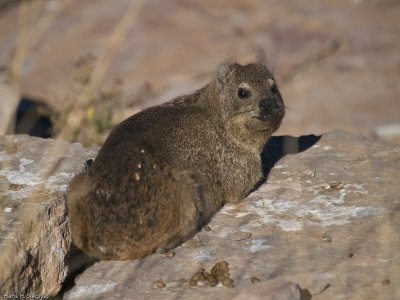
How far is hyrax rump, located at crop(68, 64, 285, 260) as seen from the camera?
16.4ft

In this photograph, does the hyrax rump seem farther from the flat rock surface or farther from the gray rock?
the gray rock

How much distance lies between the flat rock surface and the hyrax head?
51 centimetres

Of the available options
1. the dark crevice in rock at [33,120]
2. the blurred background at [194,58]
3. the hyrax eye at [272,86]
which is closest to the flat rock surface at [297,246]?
the hyrax eye at [272,86]

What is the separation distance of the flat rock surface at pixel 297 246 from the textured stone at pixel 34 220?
22 centimetres

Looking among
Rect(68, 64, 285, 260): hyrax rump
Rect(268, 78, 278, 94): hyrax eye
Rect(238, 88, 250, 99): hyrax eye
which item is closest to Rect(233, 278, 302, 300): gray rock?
Rect(68, 64, 285, 260): hyrax rump

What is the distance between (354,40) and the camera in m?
12.6

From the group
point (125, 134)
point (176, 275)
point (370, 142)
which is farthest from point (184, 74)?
point (176, 275)

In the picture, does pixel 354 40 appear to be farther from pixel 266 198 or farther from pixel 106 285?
pixel 106 285

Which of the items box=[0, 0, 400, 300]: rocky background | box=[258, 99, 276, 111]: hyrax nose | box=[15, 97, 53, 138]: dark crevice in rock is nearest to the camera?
box=[0, 0, 400, 300]: rocky background

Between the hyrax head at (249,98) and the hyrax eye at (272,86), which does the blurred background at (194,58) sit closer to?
the hyrax head at (249,98)

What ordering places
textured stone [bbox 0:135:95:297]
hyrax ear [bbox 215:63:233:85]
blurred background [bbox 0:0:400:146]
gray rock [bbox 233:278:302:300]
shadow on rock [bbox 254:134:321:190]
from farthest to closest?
blurred background [bbox 0:0:400:146] < shadow on rock [bbox 254:134:321:190] < hyrax ear [bbox 215:63:233:85] < textured stone [bbox 0:135:95:297] < gray rock [bbox 233:278:302:300]

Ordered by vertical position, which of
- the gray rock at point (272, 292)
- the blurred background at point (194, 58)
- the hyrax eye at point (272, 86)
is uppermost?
the blurred background at point (194, 58)

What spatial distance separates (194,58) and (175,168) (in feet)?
22.5

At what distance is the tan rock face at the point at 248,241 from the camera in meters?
4.66
